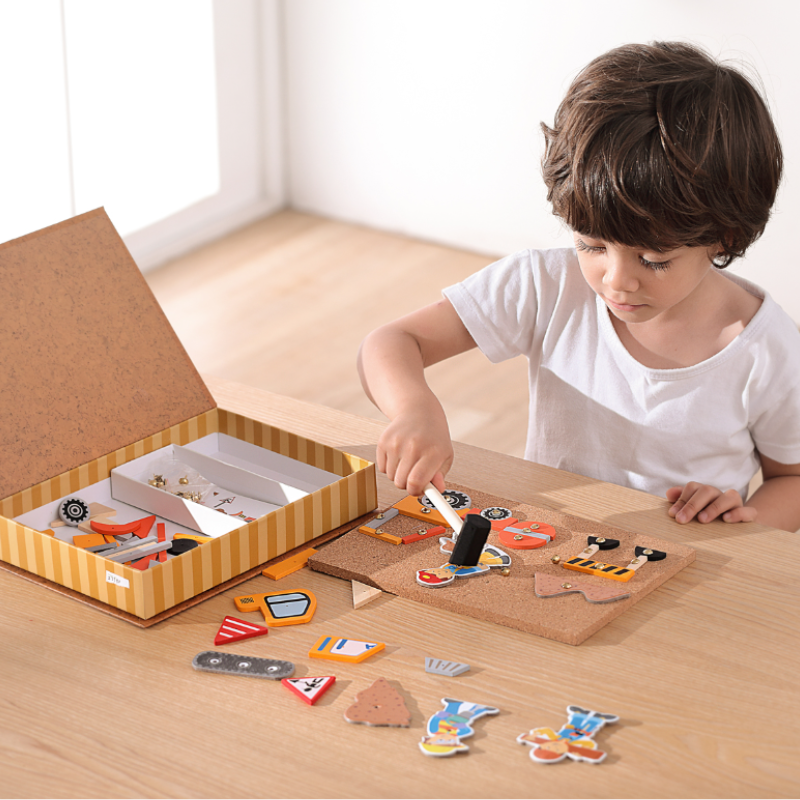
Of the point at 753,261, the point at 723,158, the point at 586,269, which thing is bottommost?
the point at 753,261

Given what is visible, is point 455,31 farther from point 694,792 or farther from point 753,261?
point 694,792

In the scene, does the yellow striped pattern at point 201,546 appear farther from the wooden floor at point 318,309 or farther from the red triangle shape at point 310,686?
the wooden floor at point 318,309

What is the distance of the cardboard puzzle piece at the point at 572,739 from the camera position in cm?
68

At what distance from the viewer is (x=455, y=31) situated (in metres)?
3.09

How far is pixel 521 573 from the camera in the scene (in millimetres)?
855

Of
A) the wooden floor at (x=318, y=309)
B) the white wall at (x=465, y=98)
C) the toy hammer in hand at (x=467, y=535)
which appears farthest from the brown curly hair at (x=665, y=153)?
the white wall at (x=465, y=98)

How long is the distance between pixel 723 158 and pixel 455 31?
227 centimetres

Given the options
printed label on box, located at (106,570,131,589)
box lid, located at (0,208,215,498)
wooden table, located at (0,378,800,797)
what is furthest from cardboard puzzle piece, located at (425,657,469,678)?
box lid, located at (0,208,215,498)

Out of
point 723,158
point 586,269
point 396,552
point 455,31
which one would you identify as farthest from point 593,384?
point 455,31

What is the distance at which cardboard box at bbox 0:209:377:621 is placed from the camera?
2.78 feet

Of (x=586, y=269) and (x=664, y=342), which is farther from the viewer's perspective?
(x=664, y=342)

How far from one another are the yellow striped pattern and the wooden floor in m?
1.33

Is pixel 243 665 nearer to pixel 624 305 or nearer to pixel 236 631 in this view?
pixel 236 631

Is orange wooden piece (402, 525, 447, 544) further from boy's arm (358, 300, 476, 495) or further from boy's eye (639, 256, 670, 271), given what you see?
boy's eye (639, 256, 670, 271)
